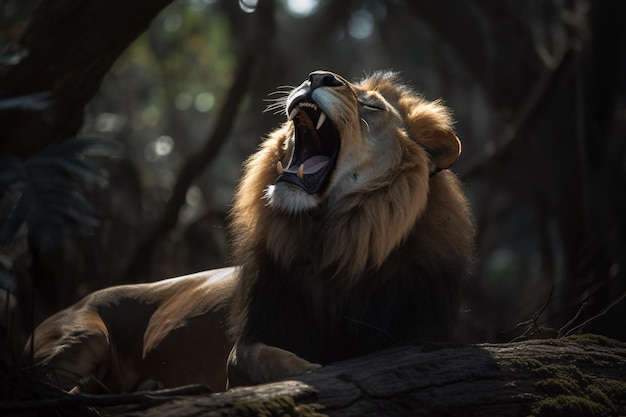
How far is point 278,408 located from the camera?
2889mm

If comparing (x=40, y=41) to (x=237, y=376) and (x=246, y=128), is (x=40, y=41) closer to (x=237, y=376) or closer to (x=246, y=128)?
(x=237, y=376)

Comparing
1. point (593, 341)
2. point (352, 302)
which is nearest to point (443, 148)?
point (352, 302)

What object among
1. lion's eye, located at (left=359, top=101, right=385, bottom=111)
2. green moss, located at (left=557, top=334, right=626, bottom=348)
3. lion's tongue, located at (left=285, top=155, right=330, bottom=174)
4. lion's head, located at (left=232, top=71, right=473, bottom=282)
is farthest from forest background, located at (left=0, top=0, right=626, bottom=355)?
lion's eye, located at (left=359, top=101, right=385, bottom=111)

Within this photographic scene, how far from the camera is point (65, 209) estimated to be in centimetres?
332

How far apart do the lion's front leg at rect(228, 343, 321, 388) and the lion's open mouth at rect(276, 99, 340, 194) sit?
712mm

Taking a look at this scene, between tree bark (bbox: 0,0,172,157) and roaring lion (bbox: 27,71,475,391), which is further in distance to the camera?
tree bark (bbox: 0,0,172,157)

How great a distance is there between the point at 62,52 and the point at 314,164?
1763 mm

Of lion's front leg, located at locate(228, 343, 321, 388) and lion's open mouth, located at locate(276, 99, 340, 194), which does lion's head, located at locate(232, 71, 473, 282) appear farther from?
lion's front leg, located at locate(228, 343, 321, 388)

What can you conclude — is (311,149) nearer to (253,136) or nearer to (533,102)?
(533,102)

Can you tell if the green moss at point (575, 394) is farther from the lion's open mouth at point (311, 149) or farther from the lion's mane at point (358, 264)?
the lion's open mouth at point (311, 149)

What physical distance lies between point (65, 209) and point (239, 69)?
5886 mm

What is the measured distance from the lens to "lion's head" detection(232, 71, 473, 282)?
13.6ft

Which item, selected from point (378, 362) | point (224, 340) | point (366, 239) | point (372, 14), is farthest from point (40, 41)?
point (372, 14)

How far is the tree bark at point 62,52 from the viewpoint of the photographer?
529 centimetres
